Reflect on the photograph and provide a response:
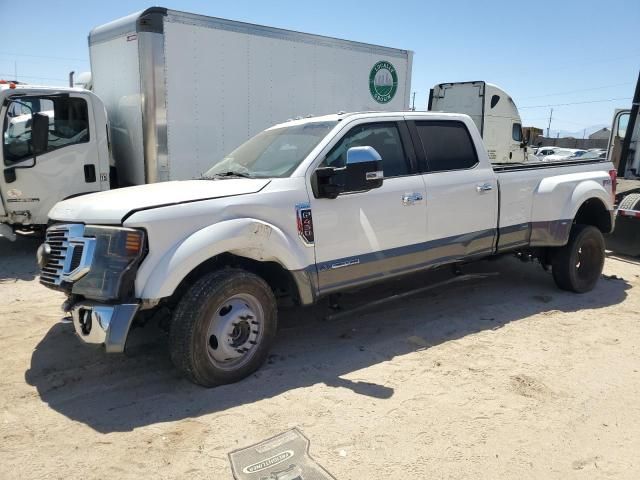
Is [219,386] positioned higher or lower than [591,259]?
lower

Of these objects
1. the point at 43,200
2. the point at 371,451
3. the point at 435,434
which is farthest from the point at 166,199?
the point at 43,200

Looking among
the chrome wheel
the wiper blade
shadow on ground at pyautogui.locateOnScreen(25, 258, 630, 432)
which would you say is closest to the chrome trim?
the wiper blade

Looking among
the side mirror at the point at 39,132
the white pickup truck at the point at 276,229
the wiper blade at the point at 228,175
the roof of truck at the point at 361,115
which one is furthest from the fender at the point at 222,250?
the side mirror at the point at 39,132

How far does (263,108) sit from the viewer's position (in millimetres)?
8414

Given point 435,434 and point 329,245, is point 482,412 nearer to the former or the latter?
point 435,434

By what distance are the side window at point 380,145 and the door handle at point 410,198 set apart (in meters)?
0.22

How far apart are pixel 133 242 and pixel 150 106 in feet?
15.1

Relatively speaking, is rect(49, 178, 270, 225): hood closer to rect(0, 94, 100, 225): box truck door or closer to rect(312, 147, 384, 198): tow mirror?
rect(312, 147, 384, 198): tow mirror

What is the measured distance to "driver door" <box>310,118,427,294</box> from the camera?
417 centimetres

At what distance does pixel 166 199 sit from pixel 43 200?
4.89 m

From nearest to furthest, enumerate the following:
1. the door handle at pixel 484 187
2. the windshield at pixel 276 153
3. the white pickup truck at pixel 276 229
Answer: the white pickup truck at pixel 276 229 → the windshield at pixel 276 153 → the door handle at pixel 484 187

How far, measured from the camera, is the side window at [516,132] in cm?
1480

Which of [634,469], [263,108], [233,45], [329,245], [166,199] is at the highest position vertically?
[233,45]

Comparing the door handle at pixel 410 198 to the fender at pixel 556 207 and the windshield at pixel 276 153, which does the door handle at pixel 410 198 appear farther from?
the fender at pixel 556 207
